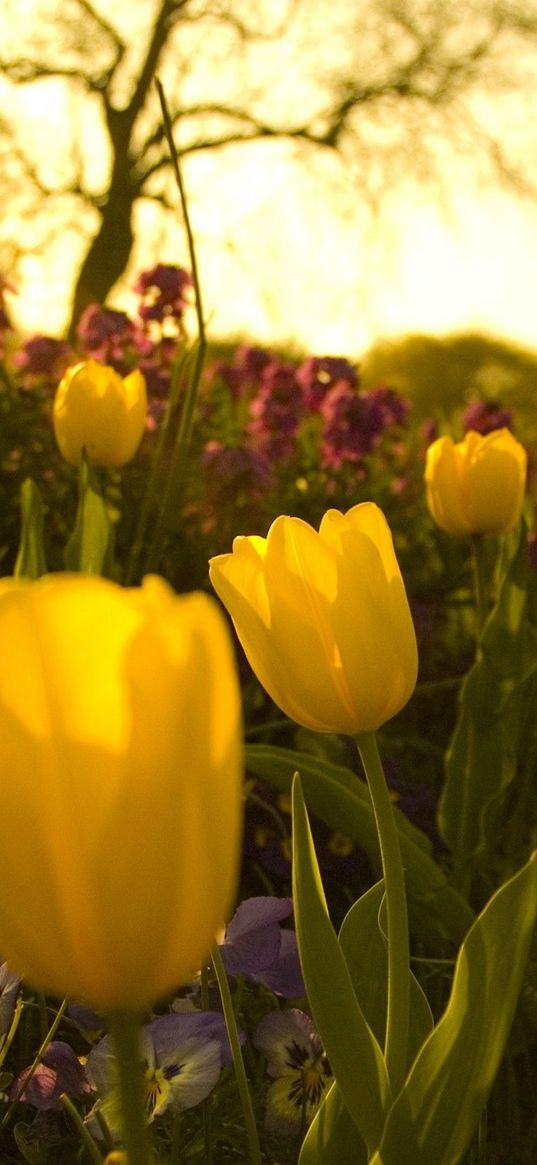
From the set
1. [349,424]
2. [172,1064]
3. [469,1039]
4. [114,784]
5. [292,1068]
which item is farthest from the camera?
[349,424]

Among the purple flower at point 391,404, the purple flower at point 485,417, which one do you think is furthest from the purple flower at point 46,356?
the purple flower at point 485,417

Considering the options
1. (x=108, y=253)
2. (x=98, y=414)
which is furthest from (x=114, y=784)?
(x=108, y=253)

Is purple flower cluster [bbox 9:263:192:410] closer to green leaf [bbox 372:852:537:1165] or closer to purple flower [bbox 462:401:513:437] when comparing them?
purple flower [bbox 462:401:513:437]

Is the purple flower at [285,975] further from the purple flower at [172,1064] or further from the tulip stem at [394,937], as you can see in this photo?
the tulip stem at [394,937]

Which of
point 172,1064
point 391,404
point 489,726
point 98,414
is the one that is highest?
point 98,414

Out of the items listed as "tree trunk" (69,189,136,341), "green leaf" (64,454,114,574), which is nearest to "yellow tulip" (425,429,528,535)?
"green leaf" (64,454,114,574)

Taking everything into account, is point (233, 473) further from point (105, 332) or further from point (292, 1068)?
point (292, 1068)

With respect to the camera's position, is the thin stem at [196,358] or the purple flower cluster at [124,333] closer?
the thin stem at [196,358]
